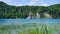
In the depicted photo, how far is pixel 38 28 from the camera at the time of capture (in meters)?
5.02

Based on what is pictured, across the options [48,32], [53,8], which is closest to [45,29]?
[48,32]

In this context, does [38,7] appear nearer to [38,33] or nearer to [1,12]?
[1,12]

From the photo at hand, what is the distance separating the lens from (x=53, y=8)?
19844mm

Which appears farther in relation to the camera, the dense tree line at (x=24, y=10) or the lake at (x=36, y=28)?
→ the dense tree line at (x=24, y=10)

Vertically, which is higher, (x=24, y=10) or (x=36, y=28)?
(x=24, y=10)

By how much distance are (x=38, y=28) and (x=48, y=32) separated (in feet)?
1.49

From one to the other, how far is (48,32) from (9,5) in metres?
16.8

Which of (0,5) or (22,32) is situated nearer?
(22,32)

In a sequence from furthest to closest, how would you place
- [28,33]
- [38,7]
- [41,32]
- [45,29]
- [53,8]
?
[53,8]
[38,7]
[28,33]
[41,32]
[45,29]

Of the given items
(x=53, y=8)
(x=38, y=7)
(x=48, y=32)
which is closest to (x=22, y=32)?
(x=48, y=32)

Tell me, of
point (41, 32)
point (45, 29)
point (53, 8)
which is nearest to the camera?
point (45, 29)

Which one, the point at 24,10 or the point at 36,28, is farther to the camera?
the point at 24,10

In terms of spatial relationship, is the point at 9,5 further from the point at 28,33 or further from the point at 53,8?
the point at 28,33

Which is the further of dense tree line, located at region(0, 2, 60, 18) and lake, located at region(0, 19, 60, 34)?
→ dense tree line, located at region(0, 2, 60, 18)
